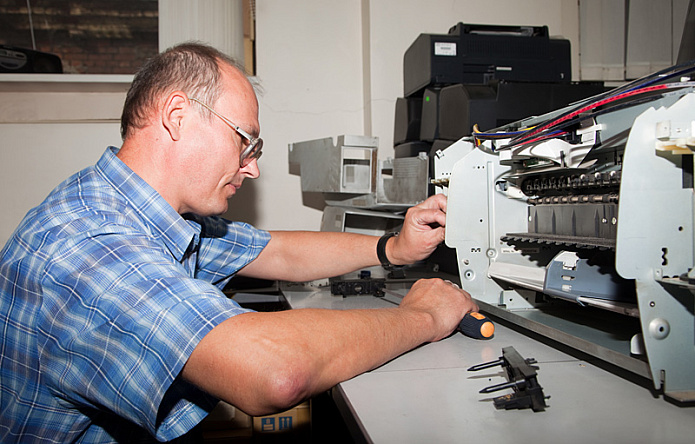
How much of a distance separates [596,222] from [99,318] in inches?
33.9

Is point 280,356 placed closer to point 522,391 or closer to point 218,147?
point 522,391

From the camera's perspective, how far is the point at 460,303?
111 centimetres

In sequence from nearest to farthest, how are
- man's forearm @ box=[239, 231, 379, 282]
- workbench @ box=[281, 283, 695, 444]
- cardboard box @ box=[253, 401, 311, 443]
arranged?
workbench @ box=[281, 283, 695, 444] → man's forearm @ box=[239, 231, 379, 282] → cardboard box @ box=[253, 401, 311, 443]

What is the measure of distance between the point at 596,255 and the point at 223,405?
139 cm

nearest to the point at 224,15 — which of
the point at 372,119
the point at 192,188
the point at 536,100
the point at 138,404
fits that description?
the point at 372,119

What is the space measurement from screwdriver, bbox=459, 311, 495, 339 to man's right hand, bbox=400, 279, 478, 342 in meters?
0.02

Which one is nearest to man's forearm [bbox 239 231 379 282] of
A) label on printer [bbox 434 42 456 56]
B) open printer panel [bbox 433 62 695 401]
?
open printer panel [bbox 433 62 695 401]

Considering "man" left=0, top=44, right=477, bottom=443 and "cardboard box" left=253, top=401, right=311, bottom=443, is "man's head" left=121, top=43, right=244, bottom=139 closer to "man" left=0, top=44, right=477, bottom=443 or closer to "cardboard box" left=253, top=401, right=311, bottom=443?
"man" left=0, top=44, right=477, bottom=443

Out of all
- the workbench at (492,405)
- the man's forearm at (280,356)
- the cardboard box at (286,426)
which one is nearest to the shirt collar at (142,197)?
the man's forearm at (280,356)

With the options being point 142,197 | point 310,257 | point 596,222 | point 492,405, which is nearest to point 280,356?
point 492,405

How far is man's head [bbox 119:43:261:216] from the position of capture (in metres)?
1.00

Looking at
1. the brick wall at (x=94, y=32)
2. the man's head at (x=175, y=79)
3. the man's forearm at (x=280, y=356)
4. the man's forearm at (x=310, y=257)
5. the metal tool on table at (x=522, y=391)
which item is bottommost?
the metal tool on table at (x=522, y=391)

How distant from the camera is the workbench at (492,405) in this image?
633 millimetres

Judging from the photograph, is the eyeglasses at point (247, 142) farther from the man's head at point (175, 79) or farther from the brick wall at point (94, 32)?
the brick wall at point (94, 32)
